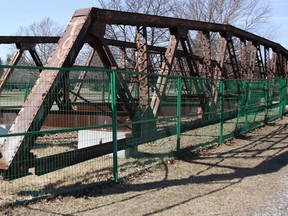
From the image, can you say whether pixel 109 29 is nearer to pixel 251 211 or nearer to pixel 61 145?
pixel 61 145

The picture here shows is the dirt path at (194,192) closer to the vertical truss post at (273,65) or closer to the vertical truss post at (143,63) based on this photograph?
the vertical truss post at (143,63)

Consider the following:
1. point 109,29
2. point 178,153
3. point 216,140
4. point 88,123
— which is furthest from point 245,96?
point 109,29

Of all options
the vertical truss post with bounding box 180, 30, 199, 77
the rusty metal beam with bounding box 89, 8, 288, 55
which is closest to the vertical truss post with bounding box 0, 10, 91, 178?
the rusty metal beam with bounding box 89, 8, 288, 55

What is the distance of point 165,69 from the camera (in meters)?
10.6

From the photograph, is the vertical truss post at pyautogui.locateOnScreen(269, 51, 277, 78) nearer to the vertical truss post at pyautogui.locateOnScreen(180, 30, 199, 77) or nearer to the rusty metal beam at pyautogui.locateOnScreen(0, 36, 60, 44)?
the vertical truss post at pyautogui.locateOnScreen(180, 30, 199, 77)

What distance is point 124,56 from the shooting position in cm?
1884

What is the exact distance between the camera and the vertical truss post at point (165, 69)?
32.1ft

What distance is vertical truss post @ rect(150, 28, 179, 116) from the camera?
9.80 m

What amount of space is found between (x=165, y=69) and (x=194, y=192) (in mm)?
4613

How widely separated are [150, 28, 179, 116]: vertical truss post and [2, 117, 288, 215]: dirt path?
1513mm

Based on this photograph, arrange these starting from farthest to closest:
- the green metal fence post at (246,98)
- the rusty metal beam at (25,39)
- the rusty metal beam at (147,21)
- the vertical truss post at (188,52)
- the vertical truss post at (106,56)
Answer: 1. the green metal fence post at (246,98)
2. the rusty metal beam at (25,39)
3. the vertical truss post at (188,52)
4. the rusty metal beam at (147,21)
5. the vertical truss post at (106,56)

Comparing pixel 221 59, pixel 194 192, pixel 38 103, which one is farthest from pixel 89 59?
pixel 194 192

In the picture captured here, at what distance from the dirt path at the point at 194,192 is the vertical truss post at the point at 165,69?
1.51 meters

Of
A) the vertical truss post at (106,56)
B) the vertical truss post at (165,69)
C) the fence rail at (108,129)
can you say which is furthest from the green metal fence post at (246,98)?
the vertical truss post at (106,56)
